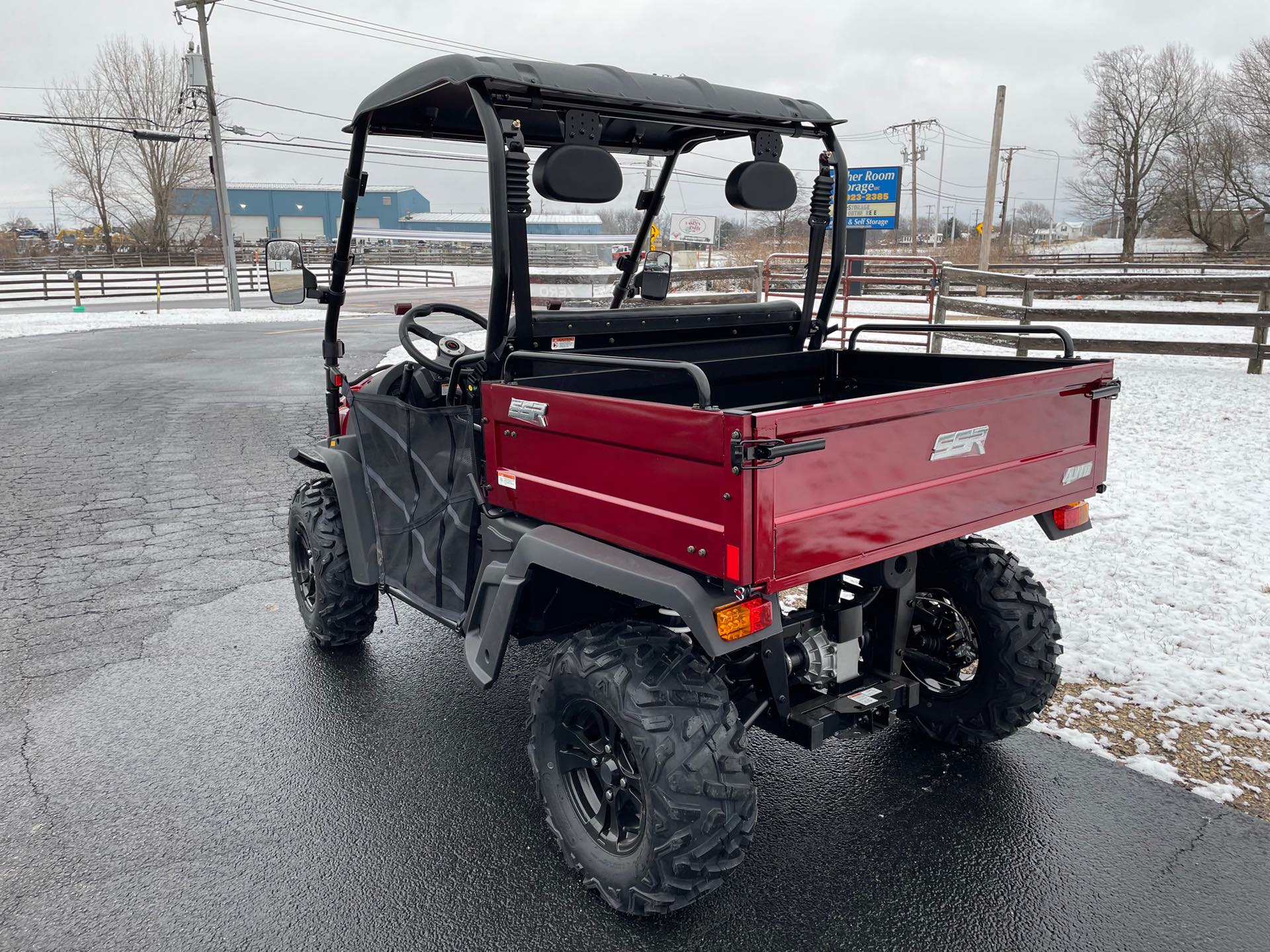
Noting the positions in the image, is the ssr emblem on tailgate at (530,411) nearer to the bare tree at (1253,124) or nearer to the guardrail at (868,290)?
the guardrail at (868,290)

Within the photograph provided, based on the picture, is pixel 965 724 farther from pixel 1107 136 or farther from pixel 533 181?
pixel 1107 136

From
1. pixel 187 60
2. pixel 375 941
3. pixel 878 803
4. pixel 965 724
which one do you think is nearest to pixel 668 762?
pixel 375 941

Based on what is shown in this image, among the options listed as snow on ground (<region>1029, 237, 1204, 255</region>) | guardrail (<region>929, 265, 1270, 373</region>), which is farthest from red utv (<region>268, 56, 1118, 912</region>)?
snow on ground (<region>1029, 237, 1204, 255</region>)

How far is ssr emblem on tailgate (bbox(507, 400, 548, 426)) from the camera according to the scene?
9.09 ft

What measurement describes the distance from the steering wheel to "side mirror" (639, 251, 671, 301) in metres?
0.92

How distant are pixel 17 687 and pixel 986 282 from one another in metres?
12.3

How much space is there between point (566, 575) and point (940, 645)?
4.94 ft

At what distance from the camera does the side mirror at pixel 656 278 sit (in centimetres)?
452

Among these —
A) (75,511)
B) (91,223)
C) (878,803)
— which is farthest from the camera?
(91,223)

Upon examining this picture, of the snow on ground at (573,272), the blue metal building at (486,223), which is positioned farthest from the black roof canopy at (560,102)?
the snow on ground at (573,272)

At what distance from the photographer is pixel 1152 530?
5.57 metres

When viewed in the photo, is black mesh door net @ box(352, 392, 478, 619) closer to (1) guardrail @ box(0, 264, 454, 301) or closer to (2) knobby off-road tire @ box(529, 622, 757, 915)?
(2) knobby off-road tire @ box(529, 622, 757, 915)

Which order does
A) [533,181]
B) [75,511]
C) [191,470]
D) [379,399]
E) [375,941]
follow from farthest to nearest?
[191,470] < [75,511] < [379,399] < [533,181] < [375,941]

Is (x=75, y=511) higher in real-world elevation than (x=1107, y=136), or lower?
lower
